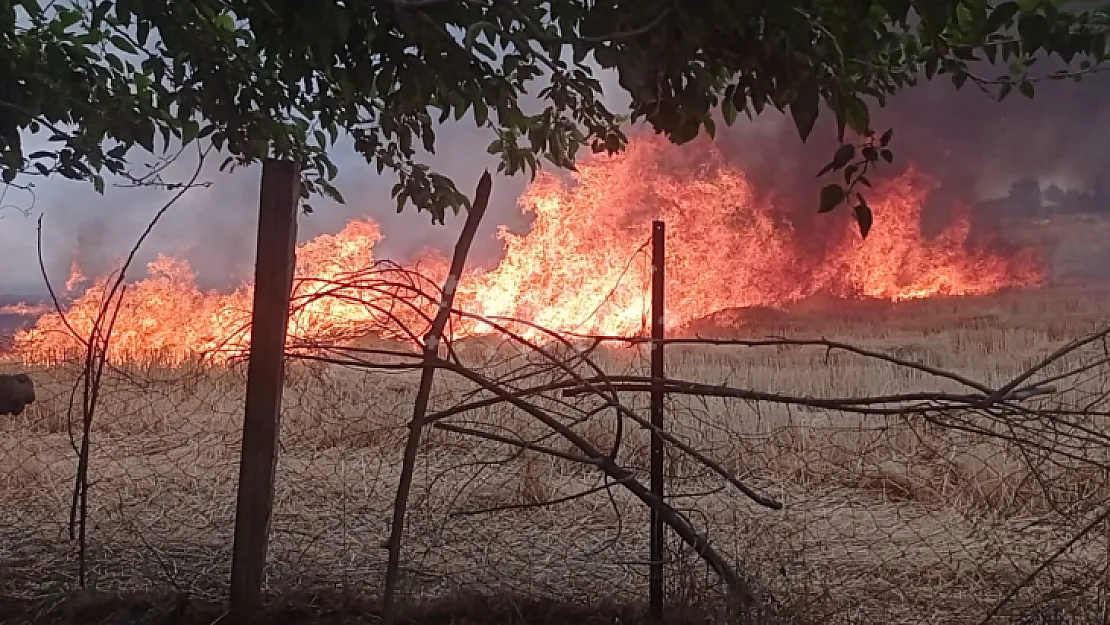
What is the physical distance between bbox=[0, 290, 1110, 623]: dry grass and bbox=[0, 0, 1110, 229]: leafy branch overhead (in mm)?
629

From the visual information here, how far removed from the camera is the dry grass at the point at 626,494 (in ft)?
5.82

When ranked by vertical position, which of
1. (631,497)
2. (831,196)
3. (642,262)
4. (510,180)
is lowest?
(631,497)

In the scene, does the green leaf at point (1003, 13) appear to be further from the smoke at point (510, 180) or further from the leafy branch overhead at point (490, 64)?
the smoke at point (510, 180)

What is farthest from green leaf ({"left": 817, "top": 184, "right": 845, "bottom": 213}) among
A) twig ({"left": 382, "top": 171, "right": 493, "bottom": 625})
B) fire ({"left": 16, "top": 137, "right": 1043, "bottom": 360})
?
fire ({"left": 16, "top": 137, "right": 1043, "bottom": 360})

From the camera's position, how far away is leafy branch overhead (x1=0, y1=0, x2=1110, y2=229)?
955 mm

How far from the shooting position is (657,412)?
5.32 feet

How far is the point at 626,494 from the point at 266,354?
1281 mm

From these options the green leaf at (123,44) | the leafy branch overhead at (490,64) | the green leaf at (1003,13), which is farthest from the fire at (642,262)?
the green leaf at (1003,13)

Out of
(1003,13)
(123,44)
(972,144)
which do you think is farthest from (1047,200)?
(123,44)

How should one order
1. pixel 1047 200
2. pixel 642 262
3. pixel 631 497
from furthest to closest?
pixel 642 262
pixel 1047 200
pixel 631 497

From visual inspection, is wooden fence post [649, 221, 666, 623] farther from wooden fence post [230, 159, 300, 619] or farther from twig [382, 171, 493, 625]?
wooden fence post [230, 159, 300, 619]

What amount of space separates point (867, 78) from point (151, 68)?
1.59 metres

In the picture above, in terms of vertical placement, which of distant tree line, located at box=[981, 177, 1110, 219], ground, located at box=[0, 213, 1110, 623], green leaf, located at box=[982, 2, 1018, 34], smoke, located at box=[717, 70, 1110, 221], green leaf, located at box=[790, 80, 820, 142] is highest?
smoke, located at box=[717, 70, 1110, 221]

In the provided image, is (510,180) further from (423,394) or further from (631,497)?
(423,394)
